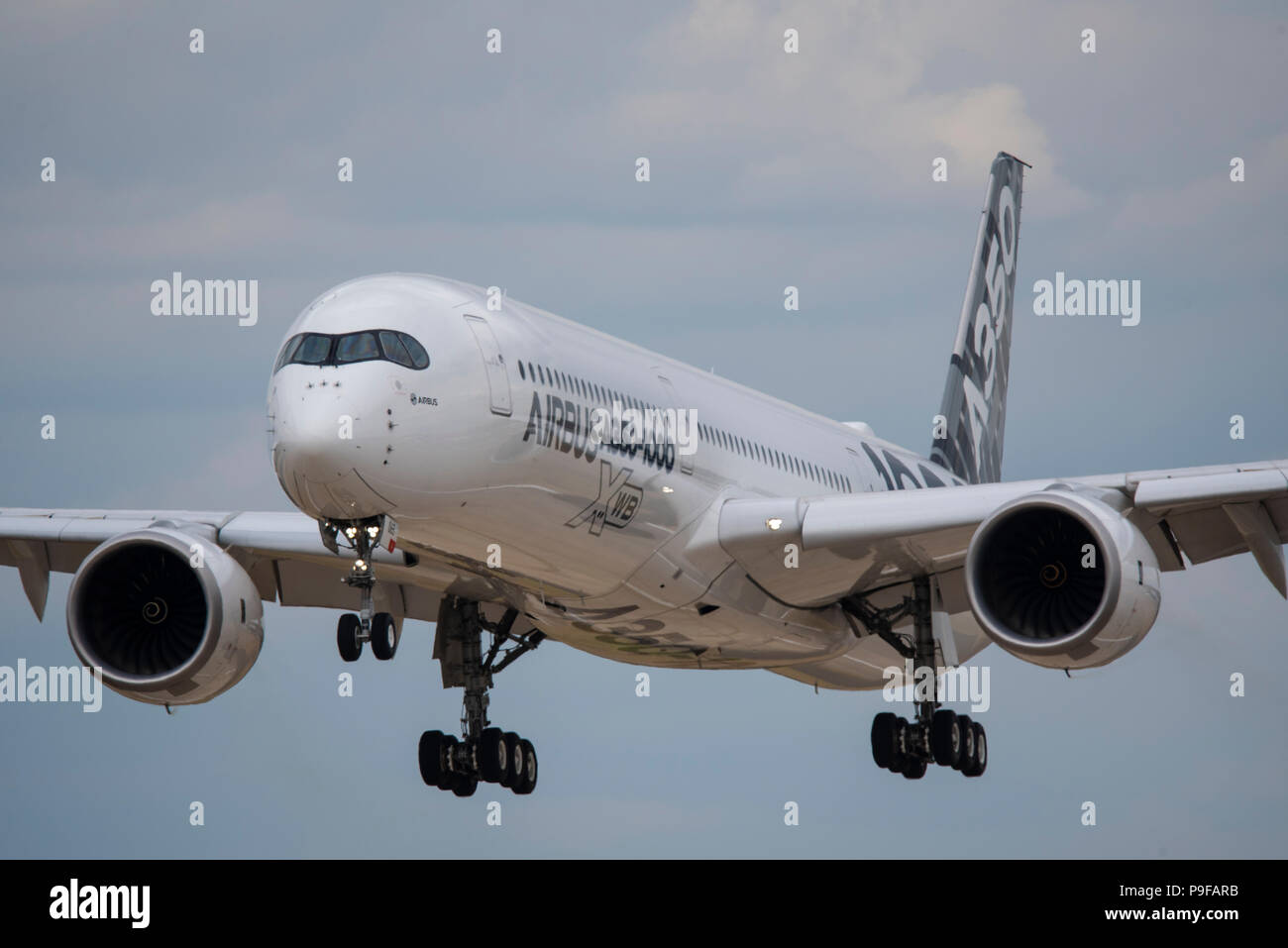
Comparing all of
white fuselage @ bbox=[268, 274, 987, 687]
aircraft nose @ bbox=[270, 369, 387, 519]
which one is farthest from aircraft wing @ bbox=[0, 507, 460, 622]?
aircraft nose @ bbox=[270, 369, 387, 519]

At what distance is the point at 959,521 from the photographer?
26.2 meters

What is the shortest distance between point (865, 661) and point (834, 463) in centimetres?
319

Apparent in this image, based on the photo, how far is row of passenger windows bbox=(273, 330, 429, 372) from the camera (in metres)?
21.3

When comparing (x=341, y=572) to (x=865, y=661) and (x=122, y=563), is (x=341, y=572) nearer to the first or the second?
(x=122, y=563)

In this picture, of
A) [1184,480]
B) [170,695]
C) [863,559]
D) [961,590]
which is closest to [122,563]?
[170,695]

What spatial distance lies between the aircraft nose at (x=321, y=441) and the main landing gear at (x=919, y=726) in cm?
1099

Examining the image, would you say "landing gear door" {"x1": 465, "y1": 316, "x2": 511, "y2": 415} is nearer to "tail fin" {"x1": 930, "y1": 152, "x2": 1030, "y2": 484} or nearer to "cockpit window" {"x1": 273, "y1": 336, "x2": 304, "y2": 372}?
"cockpit window" {"x1": 273, "y1": 336, "x2": 304, "y2": 372}

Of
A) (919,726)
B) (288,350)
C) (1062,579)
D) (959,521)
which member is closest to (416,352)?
(288,350)

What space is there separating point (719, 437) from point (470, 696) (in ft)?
19.3

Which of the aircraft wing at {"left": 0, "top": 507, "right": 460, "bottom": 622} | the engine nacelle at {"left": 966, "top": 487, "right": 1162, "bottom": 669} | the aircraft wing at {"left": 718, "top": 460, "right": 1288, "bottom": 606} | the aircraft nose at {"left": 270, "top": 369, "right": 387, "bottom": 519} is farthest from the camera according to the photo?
the aircraft wing at {"left": 0, "top": 507, "right": 460, "bottom": 622}

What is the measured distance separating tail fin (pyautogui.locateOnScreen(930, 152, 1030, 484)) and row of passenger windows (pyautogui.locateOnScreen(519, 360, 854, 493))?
31.0 feet

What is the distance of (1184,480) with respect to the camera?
2481cm

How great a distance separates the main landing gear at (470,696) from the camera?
30.0m

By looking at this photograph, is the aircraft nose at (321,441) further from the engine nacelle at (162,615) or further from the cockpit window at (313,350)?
the engine nacelle at (162,615)
